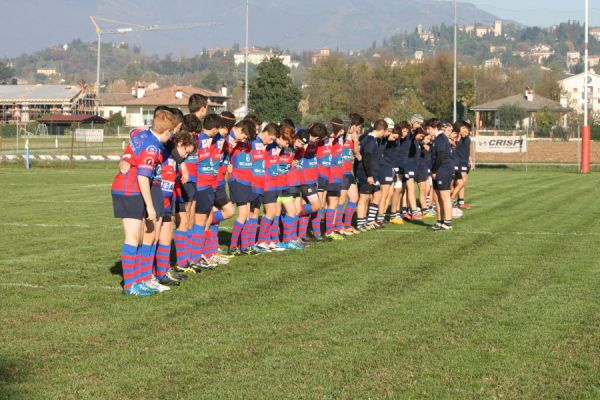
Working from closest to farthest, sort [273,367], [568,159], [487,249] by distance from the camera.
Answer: [273,367], [487,249], [568,159]

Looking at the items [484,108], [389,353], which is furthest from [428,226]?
[484,108]

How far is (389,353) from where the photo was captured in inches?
319

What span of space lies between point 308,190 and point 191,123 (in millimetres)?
3872

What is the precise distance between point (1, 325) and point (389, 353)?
3.57m

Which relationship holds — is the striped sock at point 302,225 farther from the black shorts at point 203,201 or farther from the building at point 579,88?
the building at point 579,88

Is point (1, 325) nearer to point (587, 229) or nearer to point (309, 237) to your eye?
point (309, 237)

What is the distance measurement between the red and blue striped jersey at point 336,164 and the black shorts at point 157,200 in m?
5.60

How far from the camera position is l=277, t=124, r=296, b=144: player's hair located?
1431cm

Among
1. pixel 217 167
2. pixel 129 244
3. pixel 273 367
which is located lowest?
pixel 273 367

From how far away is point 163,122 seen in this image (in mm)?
10586

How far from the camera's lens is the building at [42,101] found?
131m

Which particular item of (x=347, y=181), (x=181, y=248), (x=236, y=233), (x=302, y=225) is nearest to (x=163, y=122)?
(x=181, y=248)

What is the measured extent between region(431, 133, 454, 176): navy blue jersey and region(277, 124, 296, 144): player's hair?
4.09 m

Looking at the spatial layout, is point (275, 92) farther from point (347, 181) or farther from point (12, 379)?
point (12, 379)
